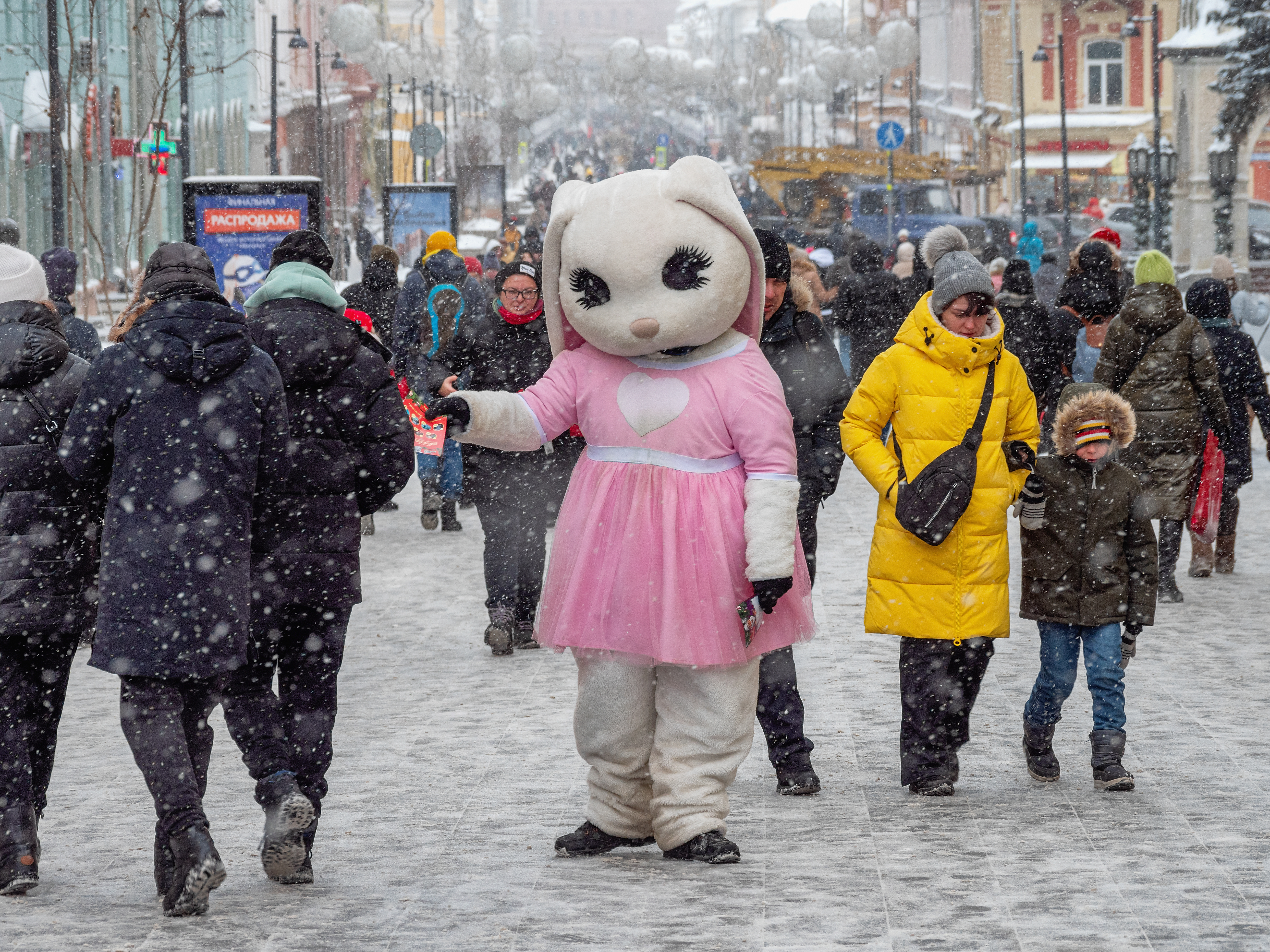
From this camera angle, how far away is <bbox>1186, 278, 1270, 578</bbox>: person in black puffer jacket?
10125 millimetres

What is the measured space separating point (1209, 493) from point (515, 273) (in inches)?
159

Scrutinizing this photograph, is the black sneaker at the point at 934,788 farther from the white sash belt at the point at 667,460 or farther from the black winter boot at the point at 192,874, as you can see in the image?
the black winter boot at the point at 192,874

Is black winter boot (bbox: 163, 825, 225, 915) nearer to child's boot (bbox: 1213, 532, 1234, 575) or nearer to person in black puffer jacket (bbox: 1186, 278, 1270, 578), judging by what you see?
person in black puffer jacket (bbox: 1186, 278, 1270, 578)

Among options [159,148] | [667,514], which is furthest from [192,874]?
[159,148]

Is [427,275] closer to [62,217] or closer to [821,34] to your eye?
[62,217]

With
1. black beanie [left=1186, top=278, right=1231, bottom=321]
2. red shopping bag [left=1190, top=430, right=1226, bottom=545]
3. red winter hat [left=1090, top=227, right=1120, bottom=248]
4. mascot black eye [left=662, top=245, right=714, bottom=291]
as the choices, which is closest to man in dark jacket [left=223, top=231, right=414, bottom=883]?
mascot black eye [left=662, top=245, right=714, bottom=291]

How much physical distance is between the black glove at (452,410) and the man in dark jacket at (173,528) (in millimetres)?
456

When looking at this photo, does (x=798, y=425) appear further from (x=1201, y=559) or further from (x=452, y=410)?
(x=1201, y=559)

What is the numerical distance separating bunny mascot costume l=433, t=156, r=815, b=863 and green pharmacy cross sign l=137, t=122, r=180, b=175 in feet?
41.1

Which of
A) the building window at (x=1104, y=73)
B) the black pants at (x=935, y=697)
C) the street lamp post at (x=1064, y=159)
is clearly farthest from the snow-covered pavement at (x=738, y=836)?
the building window at (x=1104, y=73)

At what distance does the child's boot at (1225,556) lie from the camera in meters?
10.8

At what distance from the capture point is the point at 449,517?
1303cm

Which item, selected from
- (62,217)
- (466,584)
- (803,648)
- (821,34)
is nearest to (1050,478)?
(803,648)

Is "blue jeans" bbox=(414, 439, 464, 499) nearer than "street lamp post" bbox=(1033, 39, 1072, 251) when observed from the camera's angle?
Yes
